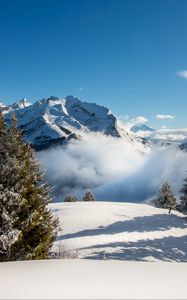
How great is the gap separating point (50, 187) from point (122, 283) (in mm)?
10393

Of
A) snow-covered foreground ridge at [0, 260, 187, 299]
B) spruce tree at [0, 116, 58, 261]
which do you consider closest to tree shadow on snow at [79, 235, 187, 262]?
spruce tree at [0, 116, 58, 261]

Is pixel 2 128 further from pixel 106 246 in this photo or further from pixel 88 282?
pixel 106 246

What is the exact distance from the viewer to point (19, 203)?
653 inches

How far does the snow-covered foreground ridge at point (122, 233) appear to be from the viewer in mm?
37375

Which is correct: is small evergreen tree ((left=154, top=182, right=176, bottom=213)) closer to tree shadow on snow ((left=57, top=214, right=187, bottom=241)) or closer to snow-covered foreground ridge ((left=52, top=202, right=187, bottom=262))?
snow-covered foreground ridge ((left=52, top=202, right=187, bottom=262))

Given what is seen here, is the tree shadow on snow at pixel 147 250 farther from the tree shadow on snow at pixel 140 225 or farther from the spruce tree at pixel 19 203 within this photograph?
the spruce tree at pixel 19 203

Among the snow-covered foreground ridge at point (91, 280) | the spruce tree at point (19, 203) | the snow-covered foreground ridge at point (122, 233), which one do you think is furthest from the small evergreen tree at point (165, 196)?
the snow-covered foreground ridge at point (91, 280)

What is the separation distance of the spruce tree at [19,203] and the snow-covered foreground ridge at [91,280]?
8.01 feet

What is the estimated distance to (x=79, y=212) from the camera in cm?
6050

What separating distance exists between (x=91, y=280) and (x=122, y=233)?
37.5 meters


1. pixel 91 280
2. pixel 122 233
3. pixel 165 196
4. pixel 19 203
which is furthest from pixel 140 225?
pixel 91 280

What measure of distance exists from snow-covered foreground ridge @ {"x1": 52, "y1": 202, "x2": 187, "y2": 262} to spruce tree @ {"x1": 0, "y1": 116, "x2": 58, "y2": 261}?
10.2m

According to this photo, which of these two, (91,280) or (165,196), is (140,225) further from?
(91,280)

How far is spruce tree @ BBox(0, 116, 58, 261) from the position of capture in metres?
16.1
